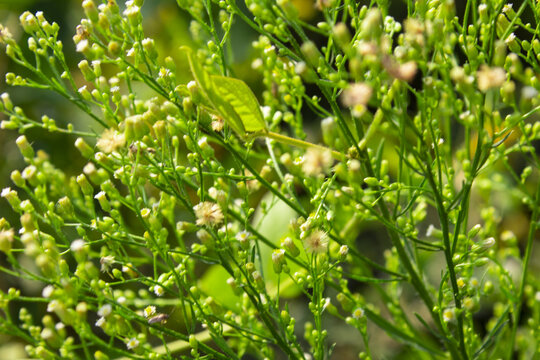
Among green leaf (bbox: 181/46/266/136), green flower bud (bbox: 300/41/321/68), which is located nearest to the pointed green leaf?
green leaf (bbox: 181/46/266/136)

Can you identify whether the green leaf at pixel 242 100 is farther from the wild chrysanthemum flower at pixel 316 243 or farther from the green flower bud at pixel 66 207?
the green flower bud at pixel 66 207

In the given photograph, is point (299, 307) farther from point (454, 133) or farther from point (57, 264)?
point (57, 264)

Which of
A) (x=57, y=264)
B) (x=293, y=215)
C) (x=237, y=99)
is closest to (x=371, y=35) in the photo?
(x=237, y=99)

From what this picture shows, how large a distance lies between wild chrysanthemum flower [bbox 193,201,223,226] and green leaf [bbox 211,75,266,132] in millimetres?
98

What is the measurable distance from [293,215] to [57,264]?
577 mm

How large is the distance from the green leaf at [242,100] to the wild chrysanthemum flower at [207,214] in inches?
3.9

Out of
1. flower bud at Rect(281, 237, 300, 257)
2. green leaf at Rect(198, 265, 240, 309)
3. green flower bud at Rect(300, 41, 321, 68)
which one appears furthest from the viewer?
green leaf at Rect(198, 265, 240, 309)

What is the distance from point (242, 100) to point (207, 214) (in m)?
0.13

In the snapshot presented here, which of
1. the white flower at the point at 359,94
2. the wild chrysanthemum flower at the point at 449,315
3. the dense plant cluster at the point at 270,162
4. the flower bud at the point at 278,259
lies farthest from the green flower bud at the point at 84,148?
the wild chrysanthemum flower at the point at 449,315

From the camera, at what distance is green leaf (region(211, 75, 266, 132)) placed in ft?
2.30

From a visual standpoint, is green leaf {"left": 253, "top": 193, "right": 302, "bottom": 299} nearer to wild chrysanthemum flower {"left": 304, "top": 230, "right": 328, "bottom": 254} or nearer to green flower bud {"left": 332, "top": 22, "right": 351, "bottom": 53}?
wild chrysanthemum flower {"left": 304, "top": 230, "right": 328, "bottom": 254}

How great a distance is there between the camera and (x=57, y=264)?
0.71 meters

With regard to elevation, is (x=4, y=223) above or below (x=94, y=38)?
below

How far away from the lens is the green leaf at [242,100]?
2.30ft
